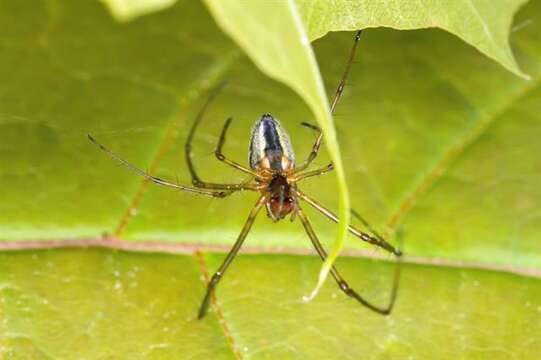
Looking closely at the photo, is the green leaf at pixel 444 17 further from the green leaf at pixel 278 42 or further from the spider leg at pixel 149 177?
the spider leg at pixel 149 177

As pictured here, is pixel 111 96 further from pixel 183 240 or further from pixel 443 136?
pixel 443 136

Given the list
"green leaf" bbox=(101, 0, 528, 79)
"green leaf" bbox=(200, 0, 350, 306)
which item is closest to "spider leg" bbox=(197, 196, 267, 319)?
"green leaf" bbox=(101, 0, 528, 79)

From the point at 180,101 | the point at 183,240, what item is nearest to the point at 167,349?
the point at 183,240

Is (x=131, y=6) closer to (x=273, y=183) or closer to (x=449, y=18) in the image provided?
(x=449, y=18)

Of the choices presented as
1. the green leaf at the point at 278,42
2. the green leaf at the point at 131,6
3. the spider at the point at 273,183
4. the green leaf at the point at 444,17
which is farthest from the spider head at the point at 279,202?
the green leaf at the point at 131,6

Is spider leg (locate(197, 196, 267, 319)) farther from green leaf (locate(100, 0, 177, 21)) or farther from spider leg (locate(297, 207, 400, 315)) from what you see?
green leaf (locate(100, 0, 177, 21))
